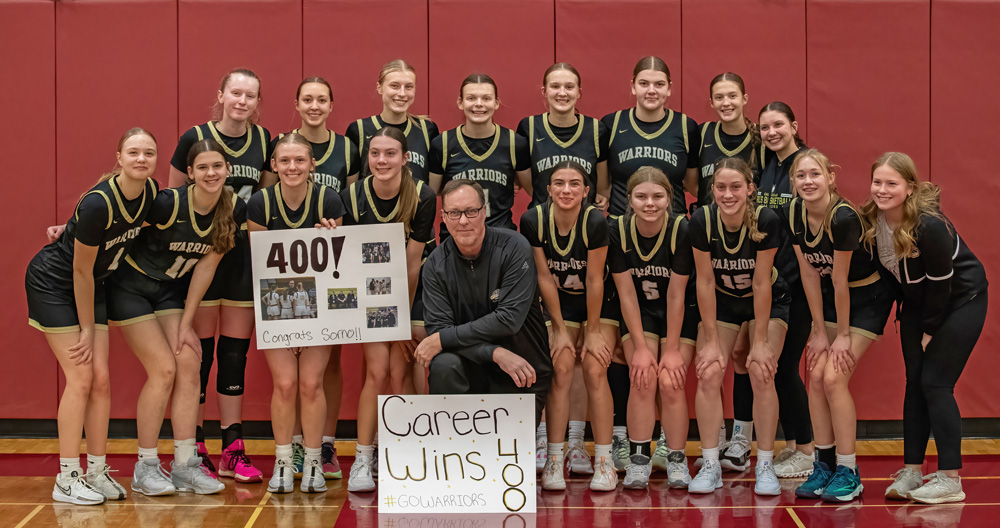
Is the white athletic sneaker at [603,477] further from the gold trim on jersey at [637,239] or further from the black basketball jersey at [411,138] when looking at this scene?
the black basketball jersey at [411,138]

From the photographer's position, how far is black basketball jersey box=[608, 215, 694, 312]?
4.28m

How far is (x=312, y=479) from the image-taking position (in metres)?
4.25

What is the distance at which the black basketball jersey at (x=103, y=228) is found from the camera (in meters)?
3.96

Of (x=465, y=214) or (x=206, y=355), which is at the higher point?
(x=465, y=214)

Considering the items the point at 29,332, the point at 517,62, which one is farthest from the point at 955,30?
the point at 29,332

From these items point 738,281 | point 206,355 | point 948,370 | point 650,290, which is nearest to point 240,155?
point 206,355

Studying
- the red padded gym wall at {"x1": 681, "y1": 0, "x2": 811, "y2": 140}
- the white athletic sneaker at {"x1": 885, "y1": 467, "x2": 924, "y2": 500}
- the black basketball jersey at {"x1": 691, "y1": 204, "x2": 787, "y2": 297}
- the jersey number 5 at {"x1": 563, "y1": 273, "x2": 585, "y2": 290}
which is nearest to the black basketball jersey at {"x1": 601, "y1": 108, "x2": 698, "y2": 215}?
the black basketball jersey at {"x1": 691, "y1": 204, "x2": 787, "y2": 297}

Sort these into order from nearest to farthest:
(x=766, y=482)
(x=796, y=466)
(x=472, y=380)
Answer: (x=472, y=380), (x=766, y=482), (x=796, y=466)

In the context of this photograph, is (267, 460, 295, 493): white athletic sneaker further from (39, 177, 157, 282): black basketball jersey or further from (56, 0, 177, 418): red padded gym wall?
(56, 0, 177, 418): red padded gym wall

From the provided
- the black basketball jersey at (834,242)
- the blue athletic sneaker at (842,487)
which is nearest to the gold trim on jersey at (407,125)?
the black basketball jersey at (834,242)

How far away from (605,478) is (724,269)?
1170 mm

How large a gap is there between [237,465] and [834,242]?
3143 millimetres

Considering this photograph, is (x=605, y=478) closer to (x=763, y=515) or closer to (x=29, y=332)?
(x=763, y=515)

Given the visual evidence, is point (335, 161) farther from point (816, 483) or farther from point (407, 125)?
point (816, 483)
